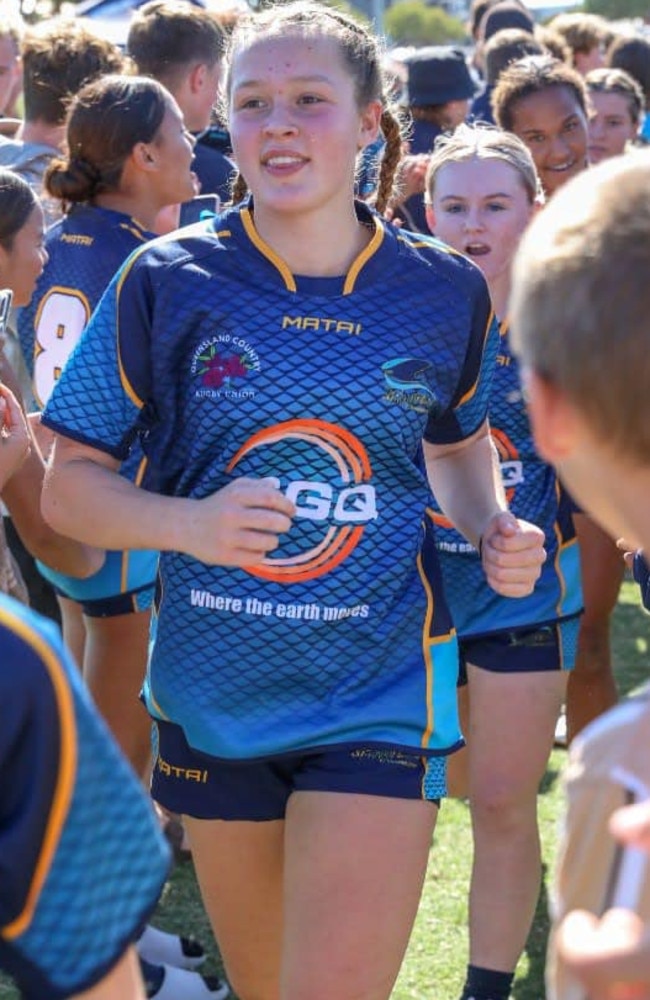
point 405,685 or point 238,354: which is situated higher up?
point 238,354

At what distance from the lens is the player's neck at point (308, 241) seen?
9.74 feet

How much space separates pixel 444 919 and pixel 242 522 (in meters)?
2.32

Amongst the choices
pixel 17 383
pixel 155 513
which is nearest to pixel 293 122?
pixel 155 513

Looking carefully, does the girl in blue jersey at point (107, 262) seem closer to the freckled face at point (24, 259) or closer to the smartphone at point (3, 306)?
the freckled face at point (24, 259)

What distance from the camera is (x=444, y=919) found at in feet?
14.8

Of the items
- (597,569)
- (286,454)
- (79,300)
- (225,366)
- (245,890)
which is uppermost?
(225,366)

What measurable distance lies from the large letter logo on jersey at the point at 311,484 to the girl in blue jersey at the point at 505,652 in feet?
3.54

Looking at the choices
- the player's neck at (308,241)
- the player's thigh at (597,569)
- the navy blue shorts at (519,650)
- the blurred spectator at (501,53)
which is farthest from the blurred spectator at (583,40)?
the player's neck at (308,241)

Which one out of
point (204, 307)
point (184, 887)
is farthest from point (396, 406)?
point (184, 887)

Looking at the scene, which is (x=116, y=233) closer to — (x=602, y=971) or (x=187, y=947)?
(x=187, y=947)

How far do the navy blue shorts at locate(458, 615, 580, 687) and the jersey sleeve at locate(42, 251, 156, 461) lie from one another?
1.33 m

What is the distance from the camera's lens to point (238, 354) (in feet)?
9.44

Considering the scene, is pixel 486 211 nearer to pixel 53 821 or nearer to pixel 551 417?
pixel 551 417

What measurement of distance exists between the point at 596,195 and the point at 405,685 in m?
1.55
